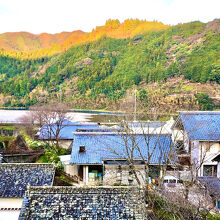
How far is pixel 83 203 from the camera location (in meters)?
6.41

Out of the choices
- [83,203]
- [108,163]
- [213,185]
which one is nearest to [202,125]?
[213,185]

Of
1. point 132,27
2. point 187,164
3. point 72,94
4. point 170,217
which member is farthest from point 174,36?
point 170,217

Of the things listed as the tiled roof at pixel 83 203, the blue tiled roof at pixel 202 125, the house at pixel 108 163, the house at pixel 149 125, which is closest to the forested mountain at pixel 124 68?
the house at pixel 149 125

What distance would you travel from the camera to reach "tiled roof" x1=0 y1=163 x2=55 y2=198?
9922 mm

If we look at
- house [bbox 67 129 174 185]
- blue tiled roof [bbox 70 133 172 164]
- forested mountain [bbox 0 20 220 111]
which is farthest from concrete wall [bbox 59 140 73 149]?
forested mountain [bbox 0 20 220 111]

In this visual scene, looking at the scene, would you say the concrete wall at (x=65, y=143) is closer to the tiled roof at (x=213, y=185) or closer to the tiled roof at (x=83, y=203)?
the tiled roof at (x=213, y=185)

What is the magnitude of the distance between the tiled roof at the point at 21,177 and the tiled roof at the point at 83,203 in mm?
3873

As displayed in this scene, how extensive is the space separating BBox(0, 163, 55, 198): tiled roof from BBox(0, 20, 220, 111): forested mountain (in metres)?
26.2

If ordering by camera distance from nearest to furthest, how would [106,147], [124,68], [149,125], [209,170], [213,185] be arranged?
[213,185]
[209,170]
[106,147]
[149,125]
[124,68]

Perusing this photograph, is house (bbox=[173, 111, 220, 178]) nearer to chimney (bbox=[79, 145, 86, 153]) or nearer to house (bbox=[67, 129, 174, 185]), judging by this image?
house (bbox=[67, 129, 174, 185])

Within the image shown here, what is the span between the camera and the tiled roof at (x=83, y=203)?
20.1 feet

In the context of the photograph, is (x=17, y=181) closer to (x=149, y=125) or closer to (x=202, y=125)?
(x=149, y=125)

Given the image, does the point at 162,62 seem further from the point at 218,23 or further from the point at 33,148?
the point at 33,148

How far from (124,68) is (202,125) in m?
61.1
